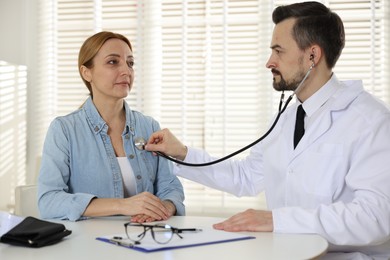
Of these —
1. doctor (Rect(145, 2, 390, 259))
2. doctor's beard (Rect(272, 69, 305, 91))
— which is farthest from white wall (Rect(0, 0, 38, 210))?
doctor's beard (Rect(272, 69, 305, 91))

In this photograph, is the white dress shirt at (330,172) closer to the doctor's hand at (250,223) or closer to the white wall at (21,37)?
the doctor's hand at (250,223)

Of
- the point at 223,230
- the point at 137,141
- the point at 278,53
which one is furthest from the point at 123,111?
the point at 223,230

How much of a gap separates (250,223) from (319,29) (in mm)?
795

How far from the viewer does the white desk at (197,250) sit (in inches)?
58.1

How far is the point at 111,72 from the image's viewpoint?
2404mm

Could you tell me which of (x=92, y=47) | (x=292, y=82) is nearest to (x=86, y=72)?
(x=92, y=47)

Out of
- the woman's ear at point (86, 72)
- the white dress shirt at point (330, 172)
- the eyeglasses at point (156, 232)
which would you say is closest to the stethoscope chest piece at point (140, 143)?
the white dress shirt at point (330, 172)

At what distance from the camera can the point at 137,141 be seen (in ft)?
7.68

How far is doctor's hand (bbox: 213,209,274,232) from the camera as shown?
176cm

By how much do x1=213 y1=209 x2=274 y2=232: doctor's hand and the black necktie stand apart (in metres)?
0.40

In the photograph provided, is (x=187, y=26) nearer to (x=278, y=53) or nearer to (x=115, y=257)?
(x=278, y=53)

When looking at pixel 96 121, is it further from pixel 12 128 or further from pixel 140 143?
pixel 12 128

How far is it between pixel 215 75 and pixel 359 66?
33.5 inches

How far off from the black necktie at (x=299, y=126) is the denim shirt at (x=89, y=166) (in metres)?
0.49
